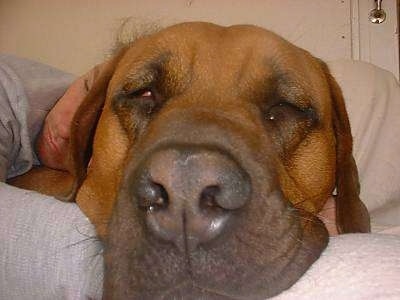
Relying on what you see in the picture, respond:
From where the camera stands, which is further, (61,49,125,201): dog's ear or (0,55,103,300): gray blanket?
(61,49,125,201): dog's ear

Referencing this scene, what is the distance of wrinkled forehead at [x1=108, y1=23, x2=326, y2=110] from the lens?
1.59 m

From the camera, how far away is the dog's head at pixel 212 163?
1.05 meters

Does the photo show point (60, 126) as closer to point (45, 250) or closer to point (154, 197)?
point (45, 250)

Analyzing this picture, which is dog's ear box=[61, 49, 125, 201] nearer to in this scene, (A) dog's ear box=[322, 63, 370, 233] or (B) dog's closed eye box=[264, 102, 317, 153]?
(B) dog's closed eye box=[264, 102, 317, 153]

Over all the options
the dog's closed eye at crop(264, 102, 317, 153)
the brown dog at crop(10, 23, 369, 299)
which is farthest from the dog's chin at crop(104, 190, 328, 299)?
the dog's closed eye at crop(264, 102, 317, 153)

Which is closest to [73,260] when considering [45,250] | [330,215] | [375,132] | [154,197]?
[45,250]

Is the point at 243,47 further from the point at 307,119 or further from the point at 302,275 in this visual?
the point at 302,275

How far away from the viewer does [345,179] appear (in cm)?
184

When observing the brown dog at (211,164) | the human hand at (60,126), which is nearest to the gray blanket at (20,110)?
the human hand at (60,126)

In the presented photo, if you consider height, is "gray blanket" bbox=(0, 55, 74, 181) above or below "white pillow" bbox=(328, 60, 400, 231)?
above

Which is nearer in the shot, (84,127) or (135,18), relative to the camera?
(84,127)

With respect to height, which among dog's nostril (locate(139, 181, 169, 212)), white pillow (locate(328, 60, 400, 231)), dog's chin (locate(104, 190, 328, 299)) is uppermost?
dog's nostril (locate(139, 181, 169, 212))

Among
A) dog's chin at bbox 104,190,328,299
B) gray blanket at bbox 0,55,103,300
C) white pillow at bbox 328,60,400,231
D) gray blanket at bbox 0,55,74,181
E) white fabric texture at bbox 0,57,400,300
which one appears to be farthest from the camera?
white pillow at bbox 328,60,400,231

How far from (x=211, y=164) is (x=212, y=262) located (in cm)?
17
